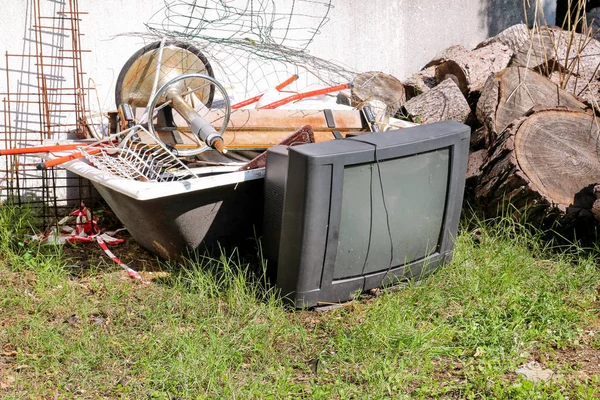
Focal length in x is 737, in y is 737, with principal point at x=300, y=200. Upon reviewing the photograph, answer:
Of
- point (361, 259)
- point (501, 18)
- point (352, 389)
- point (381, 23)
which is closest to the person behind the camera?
point (352, 389)

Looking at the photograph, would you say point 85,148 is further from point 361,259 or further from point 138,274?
point 361,259

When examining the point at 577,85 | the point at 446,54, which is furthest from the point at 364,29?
the point at 577,85

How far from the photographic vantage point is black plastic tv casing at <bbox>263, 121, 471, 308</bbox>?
318 cm

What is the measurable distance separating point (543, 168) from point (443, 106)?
3.76 ft

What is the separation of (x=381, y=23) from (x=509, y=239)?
251 centimetres

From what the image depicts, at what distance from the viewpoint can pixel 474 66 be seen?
18.2 ft

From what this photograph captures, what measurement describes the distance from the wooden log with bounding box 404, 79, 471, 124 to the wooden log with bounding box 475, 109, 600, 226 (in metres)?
0.81

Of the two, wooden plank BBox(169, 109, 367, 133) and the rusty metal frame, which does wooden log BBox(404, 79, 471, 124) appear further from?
the rusty metal frame

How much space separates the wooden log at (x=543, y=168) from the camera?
412 cm

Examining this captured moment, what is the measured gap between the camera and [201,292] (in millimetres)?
3547

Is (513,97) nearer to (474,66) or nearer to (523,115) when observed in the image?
(523,115)

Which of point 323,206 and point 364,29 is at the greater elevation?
point 364,29

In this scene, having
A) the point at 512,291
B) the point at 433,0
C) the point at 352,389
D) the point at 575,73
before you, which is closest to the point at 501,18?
the point at 433,0

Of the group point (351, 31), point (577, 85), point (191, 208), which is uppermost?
point (351, 31)
